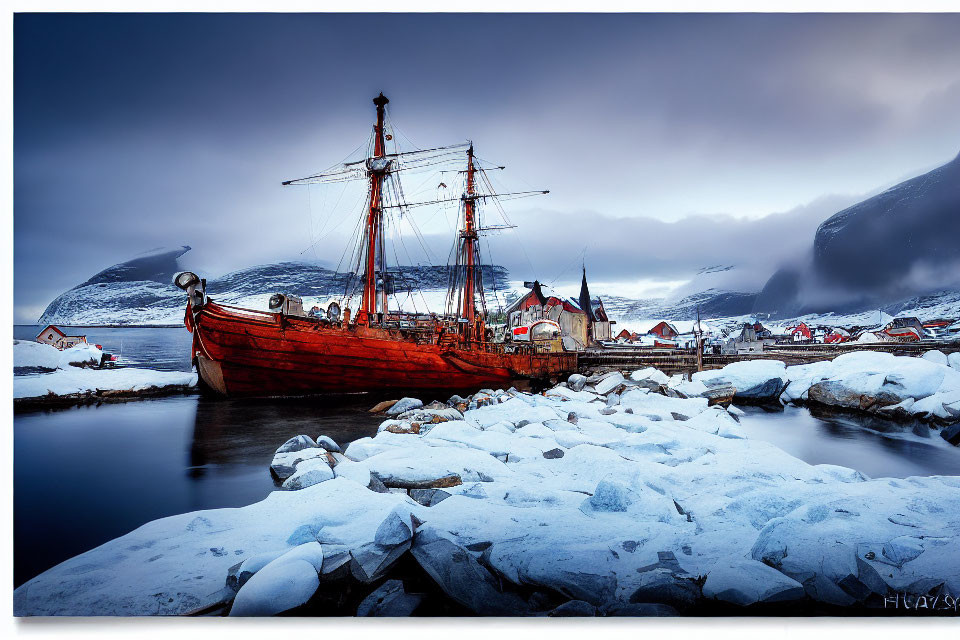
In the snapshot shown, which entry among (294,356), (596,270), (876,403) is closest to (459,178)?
(596,270)

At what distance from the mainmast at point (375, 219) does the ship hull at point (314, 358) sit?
0.73 m

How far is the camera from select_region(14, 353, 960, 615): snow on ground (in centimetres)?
193

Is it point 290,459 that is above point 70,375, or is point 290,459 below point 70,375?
below

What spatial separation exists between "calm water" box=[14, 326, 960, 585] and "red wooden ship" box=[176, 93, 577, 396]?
74 centimetres

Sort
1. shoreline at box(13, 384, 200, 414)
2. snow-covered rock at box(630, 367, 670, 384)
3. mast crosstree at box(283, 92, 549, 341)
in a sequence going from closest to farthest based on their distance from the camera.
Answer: shoreline at box(13, 384, 200, 414), mast crosstree at box(283, 92, 549, 341), snow-covered rock at box(630, 367, 670, 384)

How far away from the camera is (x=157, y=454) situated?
2.84m

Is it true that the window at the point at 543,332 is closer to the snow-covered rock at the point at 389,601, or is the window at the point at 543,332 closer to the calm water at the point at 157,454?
the calm water at the point at 157,454

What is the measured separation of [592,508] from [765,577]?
84cm

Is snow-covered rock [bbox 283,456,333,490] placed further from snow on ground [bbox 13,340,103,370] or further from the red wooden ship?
snow on ground [bbox 13,340,103,370]

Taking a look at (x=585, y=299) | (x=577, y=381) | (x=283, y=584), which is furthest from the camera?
(x=577, y=381)

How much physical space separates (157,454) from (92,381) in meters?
0.93

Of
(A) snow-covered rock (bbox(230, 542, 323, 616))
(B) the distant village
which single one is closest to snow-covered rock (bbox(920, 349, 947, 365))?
(B) the distant village

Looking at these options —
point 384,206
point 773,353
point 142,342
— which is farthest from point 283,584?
point 773,353

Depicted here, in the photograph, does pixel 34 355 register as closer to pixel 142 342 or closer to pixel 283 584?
pixel 142 342
